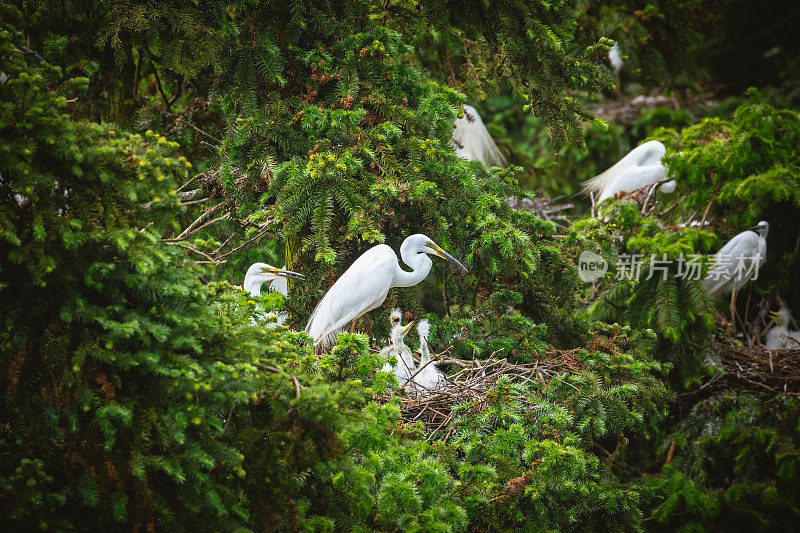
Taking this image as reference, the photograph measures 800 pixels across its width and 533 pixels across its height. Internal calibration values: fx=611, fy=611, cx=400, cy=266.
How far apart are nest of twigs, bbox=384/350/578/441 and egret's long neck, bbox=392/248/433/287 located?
0.46 m

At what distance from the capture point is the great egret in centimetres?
310

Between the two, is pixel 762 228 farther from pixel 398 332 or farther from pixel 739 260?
pixel 398 332

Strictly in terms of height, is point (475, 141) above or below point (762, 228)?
above

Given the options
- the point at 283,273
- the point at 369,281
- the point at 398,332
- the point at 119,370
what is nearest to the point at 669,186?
the point at 398,332

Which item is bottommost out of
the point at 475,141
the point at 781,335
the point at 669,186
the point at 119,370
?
the point at 781,335

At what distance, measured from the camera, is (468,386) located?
300 cm

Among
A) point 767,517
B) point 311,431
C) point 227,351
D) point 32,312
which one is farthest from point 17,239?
point 767,517

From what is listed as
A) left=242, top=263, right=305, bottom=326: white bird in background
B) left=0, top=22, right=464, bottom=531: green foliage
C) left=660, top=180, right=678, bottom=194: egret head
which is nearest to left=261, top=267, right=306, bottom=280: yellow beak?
left=242, top=263, right=305, bottom=326: white bird in background

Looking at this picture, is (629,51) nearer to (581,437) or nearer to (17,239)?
(581,437)

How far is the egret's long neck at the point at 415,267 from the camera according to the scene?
3.21 m

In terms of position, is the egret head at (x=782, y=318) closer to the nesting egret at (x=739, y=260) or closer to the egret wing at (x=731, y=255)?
the nesting egret at (x=739, y=260)

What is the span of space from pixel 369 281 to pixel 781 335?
309 centimetres

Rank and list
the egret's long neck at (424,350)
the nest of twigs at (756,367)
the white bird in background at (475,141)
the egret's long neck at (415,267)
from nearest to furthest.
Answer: the egret's long neck at (415,267) → the egret's long neck at (424,350) → the nest of twigs at (756,367) → the white bird in background at (475,141)

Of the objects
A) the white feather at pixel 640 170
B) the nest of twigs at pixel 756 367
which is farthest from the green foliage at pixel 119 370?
the white feather at pixel 640 170
